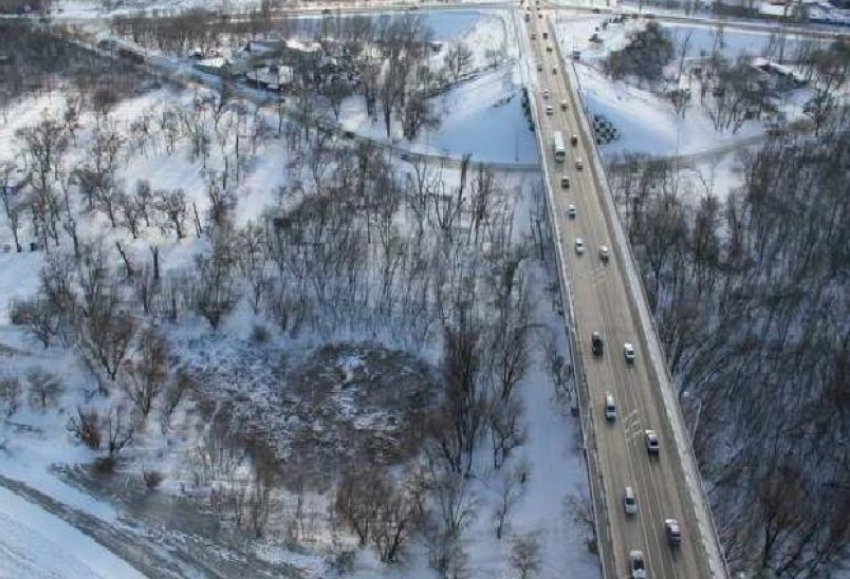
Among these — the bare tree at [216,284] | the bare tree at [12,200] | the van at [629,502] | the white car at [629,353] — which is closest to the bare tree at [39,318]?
the bare tree at [12,200]

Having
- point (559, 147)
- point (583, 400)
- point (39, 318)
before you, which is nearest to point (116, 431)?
point (39, 318)

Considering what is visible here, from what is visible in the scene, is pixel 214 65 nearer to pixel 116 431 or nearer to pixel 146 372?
pixel 146 372

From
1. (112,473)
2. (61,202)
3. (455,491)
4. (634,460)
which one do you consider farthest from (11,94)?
(634,460)

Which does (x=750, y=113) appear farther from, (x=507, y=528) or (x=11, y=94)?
(x=11, y=94)

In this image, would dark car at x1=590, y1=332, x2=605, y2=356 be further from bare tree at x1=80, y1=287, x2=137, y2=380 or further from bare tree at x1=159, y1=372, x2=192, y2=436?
bare tree at x1=80, y1=287, x2=137, y2=380

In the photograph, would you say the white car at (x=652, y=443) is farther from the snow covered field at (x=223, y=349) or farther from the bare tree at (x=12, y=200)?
the bare tree at (x=12, y=200)

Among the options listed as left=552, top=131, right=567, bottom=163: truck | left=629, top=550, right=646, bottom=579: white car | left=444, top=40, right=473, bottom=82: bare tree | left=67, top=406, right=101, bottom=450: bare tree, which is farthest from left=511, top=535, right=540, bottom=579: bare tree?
left=444, top=40, right=473, bottom=82: bare tree
